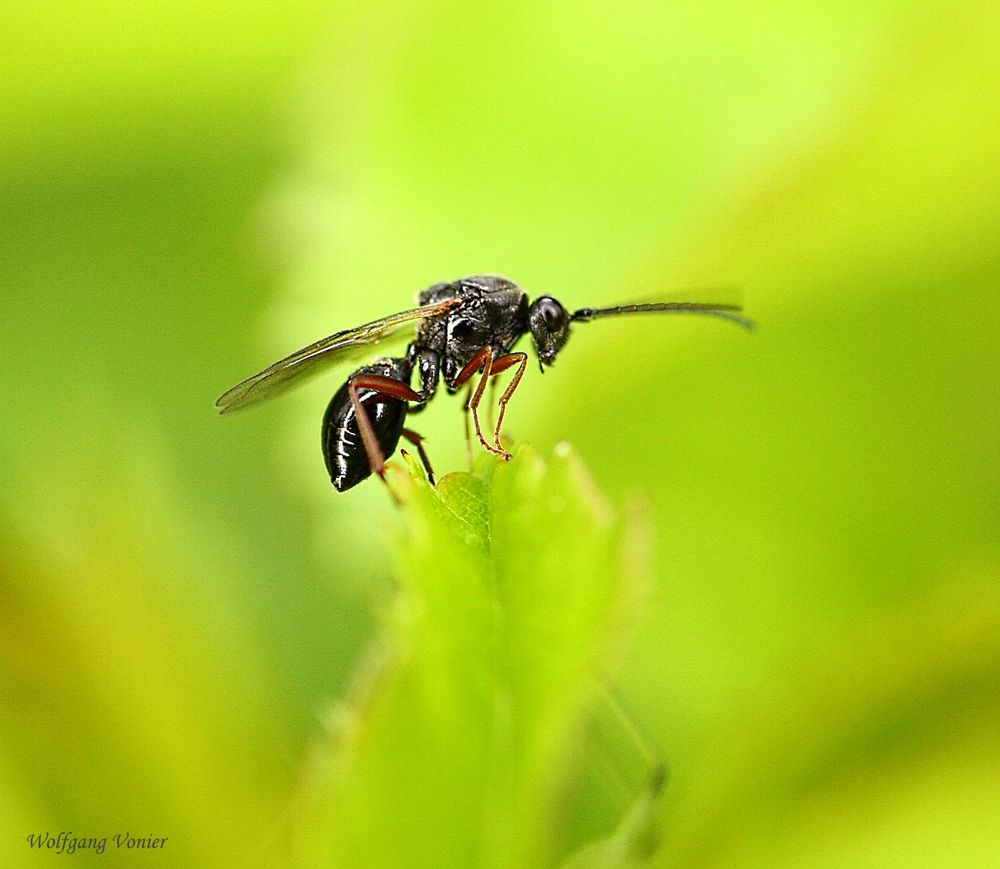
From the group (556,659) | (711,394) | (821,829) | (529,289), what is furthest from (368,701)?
(529,289)

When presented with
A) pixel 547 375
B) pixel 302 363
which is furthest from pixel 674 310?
pixel 302 363

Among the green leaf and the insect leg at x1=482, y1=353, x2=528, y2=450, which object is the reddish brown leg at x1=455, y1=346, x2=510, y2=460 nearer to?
the insect leg at x1=482, y1=353, x2=528, y2=450

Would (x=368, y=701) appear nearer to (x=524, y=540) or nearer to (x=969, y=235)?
(x=524, y=540)

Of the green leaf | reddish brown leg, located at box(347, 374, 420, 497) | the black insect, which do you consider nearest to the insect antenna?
the black insect

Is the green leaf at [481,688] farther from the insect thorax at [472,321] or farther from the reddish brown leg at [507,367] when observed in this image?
the insect thorax at [472,321]

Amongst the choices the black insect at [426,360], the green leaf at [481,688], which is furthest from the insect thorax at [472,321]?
the green leaf at [481,688]

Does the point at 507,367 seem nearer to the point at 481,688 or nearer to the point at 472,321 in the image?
the point at 472,321

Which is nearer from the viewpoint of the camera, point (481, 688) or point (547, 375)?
point (481, 688)
